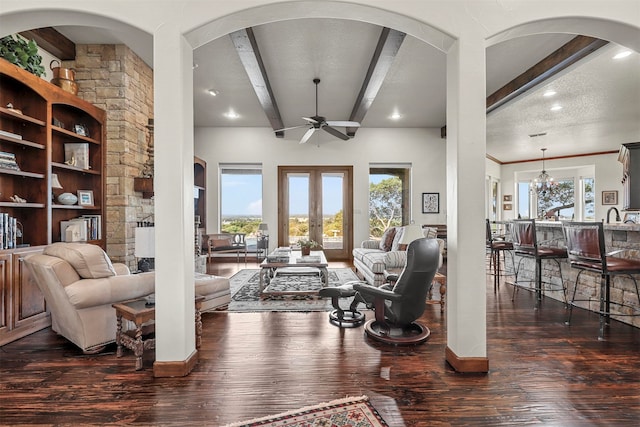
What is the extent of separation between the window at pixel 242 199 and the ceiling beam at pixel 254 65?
216cm

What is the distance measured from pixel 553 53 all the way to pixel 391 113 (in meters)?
3.16

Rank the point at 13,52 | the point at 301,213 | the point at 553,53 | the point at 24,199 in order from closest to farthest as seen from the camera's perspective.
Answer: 1. the point at 13,52
2. the point at 24,199
3. the point at 553,53
4. the point at 301,213

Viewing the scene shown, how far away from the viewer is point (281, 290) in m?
4.51

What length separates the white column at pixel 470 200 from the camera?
236cm

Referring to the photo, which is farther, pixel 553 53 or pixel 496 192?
pixel 496 192

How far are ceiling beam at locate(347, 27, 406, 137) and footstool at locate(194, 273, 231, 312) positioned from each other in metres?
3.48

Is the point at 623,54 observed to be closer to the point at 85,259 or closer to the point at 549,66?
the point at 549,66

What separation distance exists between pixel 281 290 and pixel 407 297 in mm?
2172

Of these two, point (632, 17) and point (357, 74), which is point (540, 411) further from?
point (357, 74)

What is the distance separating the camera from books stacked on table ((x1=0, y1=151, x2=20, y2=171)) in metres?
3.01

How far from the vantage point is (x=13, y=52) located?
3.16 meters

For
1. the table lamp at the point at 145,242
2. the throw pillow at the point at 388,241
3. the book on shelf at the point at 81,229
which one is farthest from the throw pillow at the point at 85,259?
the throw pillow at the point at 388,241

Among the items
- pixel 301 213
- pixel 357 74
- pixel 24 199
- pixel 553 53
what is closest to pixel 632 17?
pixel 553 53

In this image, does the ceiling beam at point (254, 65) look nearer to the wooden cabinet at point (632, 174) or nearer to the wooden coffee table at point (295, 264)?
the wooden coffee table at point (295, 264)
